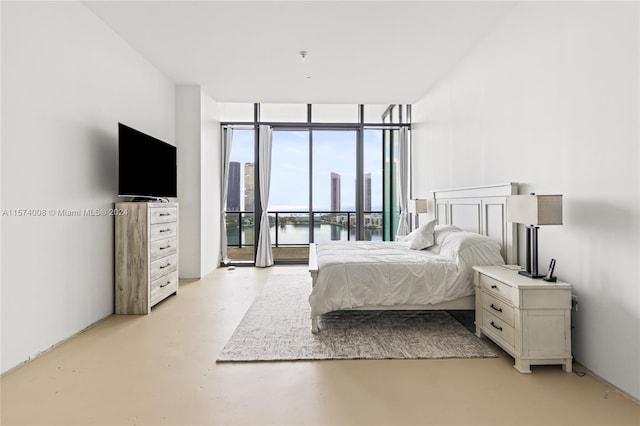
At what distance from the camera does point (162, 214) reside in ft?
12.8

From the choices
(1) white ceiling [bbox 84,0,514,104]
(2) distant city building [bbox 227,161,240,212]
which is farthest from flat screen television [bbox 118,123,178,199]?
(2) distant city building [bbox 227,161,240,212]

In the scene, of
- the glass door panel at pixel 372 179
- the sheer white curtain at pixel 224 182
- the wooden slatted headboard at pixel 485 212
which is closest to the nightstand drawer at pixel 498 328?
the wooden slatted headboard at pixel 485 212

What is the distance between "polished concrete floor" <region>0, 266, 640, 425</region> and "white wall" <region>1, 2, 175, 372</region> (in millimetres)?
438

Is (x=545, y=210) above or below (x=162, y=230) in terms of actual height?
above

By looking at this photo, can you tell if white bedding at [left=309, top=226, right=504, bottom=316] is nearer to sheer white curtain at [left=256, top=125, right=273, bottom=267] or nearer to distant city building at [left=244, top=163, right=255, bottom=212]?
sheer white curtain at [left=256, top=125, right=273, bottom=267]

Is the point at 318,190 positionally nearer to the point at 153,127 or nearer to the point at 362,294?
the point at 153,127

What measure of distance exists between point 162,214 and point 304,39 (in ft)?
8.21

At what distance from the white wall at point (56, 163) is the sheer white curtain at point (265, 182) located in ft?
8.55

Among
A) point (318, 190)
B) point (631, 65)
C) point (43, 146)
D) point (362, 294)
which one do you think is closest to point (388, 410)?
point (362, 294)

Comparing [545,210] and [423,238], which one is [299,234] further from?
[545,210]

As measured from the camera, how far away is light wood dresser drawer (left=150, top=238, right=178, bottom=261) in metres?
3.70

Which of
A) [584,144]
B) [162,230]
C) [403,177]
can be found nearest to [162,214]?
[162,230]

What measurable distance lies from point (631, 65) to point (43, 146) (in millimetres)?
4002

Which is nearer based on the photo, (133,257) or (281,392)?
(281,392)
